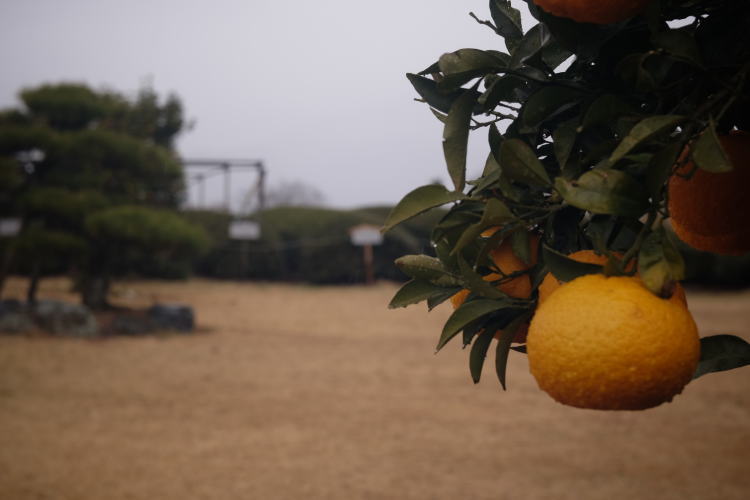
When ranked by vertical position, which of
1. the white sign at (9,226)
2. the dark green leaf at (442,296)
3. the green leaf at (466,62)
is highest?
the white sign at (9,226)

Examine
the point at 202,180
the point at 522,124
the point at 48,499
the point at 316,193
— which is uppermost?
the point at 316,193

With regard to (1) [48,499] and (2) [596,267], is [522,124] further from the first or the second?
(1) [48,499]

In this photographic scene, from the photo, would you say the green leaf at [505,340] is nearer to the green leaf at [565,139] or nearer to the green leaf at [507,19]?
the green leaf at [565,139]

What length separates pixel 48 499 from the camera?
3656 mm

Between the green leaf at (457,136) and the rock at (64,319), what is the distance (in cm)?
890

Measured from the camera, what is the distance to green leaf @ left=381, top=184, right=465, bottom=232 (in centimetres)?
78

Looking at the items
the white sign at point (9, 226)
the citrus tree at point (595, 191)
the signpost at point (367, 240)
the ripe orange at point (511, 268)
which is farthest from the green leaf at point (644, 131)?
the signpost at point (367, 240)

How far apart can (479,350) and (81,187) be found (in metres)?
11.0

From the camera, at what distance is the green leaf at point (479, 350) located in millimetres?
837

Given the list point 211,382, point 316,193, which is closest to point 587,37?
point 211,382

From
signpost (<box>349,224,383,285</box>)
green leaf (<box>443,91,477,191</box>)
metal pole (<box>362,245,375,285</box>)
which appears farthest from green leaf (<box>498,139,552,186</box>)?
metal pole (<box>362,245,375,285</box>)

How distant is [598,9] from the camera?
65 centimetres

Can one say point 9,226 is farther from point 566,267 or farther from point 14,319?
point 566,267

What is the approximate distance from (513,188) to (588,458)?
13.0 ft
